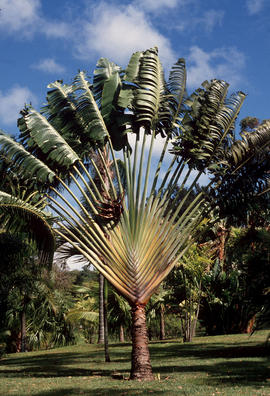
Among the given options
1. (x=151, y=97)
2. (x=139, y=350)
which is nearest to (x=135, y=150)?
(x=151, y=97)

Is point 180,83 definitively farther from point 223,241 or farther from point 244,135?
point 223,241

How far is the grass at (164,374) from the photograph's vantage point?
8461 mm

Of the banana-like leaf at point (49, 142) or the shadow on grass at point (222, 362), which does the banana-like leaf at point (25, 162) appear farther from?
the shadow on grass at point (222, 362)

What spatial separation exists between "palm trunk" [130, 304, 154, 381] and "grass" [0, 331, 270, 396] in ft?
0.95

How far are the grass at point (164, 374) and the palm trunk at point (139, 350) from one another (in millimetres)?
289

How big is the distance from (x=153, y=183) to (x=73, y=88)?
4.04 meters

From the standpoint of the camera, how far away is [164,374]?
10469mm

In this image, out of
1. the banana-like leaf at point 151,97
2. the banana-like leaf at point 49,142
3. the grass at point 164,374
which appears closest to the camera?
the grass at point 164,374

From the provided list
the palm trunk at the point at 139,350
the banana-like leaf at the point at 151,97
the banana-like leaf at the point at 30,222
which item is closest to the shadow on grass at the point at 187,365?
the palm trunk at the point at 139,350

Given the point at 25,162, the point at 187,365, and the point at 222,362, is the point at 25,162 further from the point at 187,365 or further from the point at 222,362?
the point at 222,362

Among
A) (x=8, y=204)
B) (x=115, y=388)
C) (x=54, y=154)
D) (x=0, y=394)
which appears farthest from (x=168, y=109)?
(x=0, y=394)

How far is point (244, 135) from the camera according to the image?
1209 cm

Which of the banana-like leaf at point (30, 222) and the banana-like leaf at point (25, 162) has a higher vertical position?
the banana-like leaf at point (25, 162)

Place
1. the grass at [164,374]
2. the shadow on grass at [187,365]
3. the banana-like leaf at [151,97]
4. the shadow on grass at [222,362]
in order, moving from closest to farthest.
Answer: the grass at [164,374] → the shadow on grass at [222,362] → the shadow on grass at [187,365] → the banana-like leaf at [151,97]
